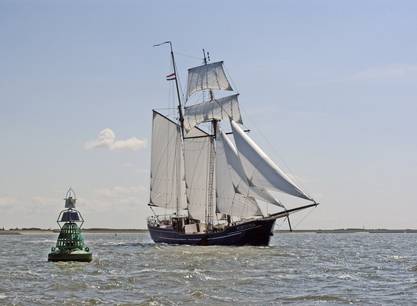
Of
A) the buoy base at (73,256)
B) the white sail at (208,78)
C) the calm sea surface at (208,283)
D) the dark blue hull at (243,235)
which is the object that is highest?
the white sail at (208,78)

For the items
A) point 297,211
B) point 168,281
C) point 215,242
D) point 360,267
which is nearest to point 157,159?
point 215,242

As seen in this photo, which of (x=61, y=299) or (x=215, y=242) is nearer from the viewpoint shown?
(x=61, y=299)

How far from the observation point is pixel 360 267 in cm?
5984

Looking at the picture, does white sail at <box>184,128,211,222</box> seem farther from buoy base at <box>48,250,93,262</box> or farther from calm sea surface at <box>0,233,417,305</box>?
buoy base at <box>48,250,93,262</box>

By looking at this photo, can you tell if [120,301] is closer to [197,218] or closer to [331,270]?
[331,270]

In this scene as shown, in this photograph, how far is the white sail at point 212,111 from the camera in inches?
4016

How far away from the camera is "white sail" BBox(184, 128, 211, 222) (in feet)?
337

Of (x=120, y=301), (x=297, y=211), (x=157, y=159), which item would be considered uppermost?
(x=157, y=159)

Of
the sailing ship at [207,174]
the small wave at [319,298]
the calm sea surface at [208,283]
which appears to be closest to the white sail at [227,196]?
the sailing ship at [207,174]

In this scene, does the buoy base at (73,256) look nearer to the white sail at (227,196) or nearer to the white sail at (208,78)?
the white sail at (227,196)

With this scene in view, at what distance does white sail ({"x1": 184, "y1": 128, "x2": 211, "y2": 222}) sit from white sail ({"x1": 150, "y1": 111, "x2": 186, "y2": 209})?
1.30 metres

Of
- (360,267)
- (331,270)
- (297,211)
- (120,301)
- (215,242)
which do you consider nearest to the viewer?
(120,301)

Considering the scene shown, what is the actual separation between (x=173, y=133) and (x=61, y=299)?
70.6m

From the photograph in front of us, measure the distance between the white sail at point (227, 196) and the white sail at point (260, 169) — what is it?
4742mm
